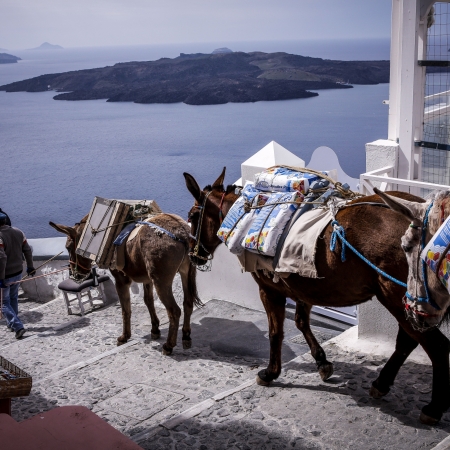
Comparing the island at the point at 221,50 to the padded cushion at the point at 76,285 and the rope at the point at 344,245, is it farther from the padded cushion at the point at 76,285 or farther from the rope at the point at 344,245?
the rope at the point at 344,245

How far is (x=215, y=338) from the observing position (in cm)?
717

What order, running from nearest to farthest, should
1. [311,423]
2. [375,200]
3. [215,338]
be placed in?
[375,200]
[311,423]
[215,338]

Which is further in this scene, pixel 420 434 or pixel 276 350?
pixel 276 350

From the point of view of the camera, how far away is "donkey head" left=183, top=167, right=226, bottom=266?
552 centimetres

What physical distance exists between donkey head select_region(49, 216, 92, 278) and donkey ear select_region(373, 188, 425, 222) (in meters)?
5.03

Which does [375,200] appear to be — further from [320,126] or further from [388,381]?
[320,126]

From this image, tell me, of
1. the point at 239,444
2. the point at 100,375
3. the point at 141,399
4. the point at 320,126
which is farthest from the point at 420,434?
the point at 320,126

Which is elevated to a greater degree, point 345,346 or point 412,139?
point 412,139

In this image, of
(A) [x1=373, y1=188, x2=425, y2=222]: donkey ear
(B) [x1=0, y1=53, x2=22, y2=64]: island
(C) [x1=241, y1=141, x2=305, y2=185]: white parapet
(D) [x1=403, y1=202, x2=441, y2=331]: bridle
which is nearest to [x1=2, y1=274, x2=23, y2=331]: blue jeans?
(C) [x1=241, y1=141, x2=305, y2=185]: white parapet

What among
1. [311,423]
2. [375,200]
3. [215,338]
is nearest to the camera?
[375,200]

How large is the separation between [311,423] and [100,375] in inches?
101

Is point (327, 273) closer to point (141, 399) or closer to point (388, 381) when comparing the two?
point (388, 381)

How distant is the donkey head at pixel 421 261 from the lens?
3189mm

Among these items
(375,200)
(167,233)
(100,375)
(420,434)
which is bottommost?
(100,375)
